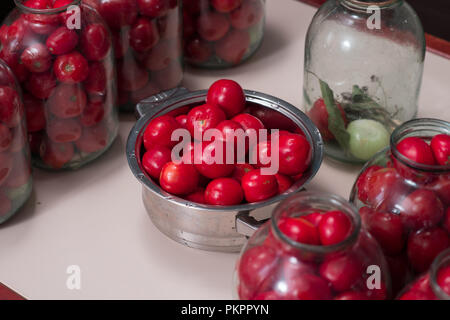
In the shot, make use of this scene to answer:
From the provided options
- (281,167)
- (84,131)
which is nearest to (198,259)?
(281,167)

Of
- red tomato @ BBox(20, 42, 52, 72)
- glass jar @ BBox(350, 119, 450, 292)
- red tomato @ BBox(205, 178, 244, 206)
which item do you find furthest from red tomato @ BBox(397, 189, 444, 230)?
red tomato @ BBox(20, 42, 52, 72)

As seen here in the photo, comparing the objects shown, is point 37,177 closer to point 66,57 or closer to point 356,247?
point 66,57

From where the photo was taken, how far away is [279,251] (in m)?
0.75

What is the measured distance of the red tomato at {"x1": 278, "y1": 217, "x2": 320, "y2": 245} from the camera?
743mm

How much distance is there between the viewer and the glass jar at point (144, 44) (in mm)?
1169

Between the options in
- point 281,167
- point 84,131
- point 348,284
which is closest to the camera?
point 348,284

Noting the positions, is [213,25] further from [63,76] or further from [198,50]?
[63,76]

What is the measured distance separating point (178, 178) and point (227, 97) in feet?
0.60

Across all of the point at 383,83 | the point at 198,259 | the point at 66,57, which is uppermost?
the point at 66,57

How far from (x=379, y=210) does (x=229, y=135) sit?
9.9 inches

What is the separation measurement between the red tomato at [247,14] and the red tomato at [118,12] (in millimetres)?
219

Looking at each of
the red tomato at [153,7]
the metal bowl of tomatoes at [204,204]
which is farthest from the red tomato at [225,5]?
the metal bowl of tomatoes at [204,204]

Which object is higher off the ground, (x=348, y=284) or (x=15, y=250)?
(x=348, y=284)

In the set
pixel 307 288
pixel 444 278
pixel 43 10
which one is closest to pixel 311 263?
pixel 307 288
